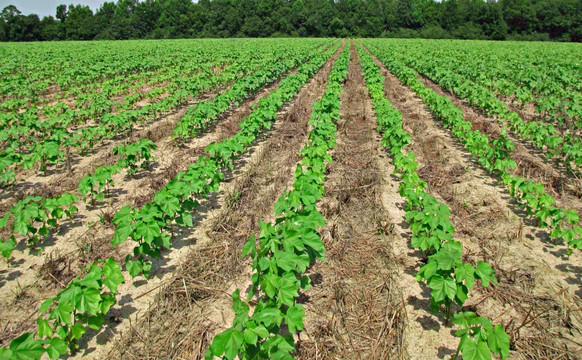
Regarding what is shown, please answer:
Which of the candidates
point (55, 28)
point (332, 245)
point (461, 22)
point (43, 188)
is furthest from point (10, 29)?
point (461, 22)

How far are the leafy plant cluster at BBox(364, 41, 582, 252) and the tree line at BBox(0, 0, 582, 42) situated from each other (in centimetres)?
7619

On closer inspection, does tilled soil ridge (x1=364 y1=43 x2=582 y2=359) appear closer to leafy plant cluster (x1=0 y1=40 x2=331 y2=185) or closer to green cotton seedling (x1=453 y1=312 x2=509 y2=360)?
green cotton seedling (x1=453 y1=312 x2=509 y2=360)

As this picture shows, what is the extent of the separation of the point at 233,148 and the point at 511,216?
17.1ft

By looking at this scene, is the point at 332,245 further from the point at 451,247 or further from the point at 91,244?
the point at 91,244

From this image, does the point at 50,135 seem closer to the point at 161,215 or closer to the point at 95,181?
the point at 95,181

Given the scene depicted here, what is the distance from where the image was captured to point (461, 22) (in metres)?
79.1

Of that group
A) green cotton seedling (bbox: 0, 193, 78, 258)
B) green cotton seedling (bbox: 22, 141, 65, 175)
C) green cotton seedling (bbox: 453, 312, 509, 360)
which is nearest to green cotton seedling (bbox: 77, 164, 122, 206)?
green cotton seedling (bbox: 0, 193, 78, 258)

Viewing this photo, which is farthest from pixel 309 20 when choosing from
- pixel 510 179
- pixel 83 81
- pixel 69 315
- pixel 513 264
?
pixel 69 315

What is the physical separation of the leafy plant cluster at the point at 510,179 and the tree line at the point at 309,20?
250ft

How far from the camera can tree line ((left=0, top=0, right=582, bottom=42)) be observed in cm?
7438

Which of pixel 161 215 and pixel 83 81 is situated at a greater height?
pixel 83 81

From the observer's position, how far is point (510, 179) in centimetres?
575

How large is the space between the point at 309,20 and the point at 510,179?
294ft

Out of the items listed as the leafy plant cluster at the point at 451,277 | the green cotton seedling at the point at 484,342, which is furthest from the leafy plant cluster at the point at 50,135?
the green cotton seedling at the point at 484,342
